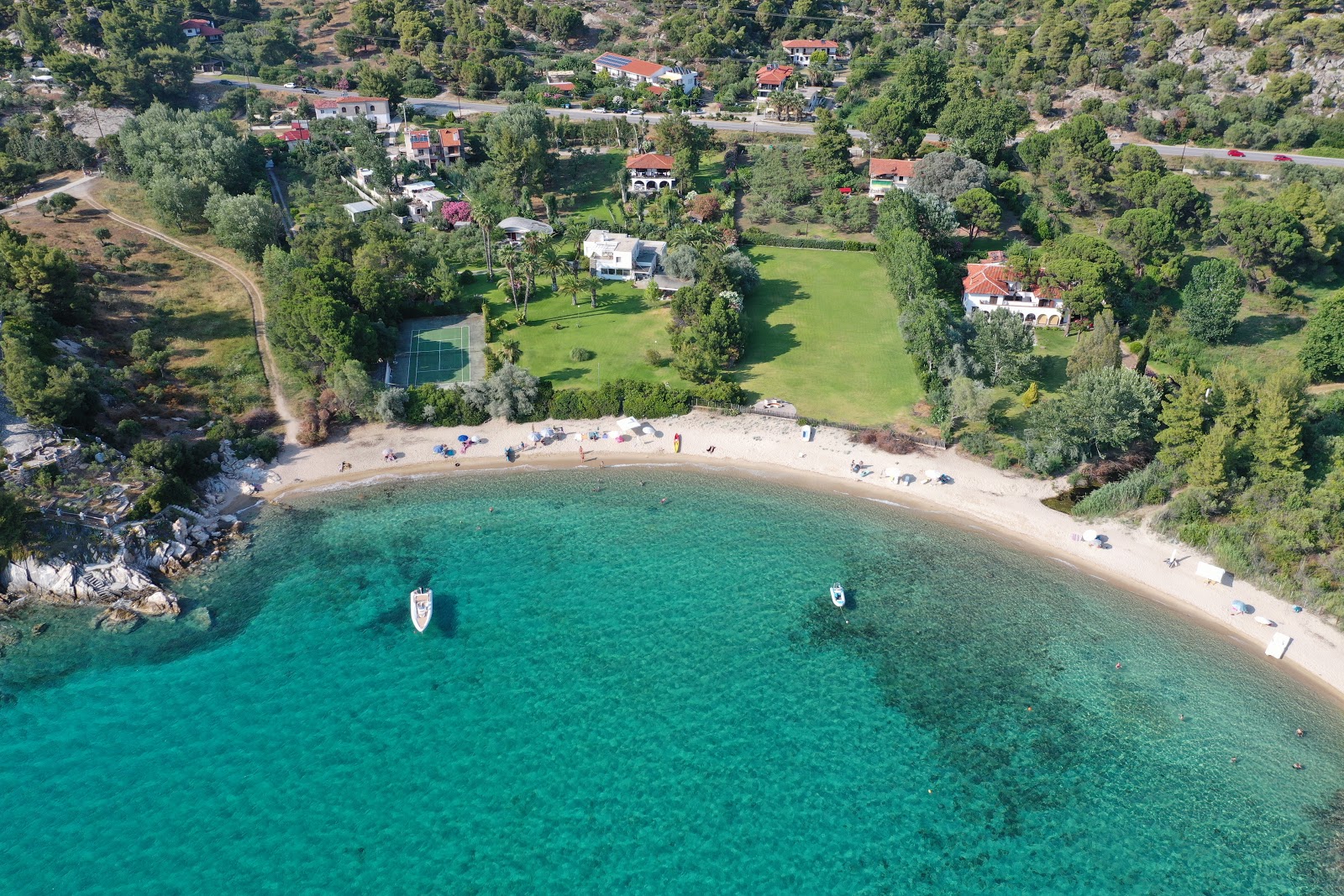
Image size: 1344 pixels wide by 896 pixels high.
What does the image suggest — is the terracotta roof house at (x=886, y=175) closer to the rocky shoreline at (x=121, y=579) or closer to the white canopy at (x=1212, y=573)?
the white canopy at (x=1212, y=573)

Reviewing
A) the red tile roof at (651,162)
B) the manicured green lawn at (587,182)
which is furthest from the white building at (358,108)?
the red tile roof at (651,162)

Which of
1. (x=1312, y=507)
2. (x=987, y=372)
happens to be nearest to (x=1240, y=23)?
(x=987, y=372)

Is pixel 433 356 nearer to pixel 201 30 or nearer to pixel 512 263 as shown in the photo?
pixel 512 263

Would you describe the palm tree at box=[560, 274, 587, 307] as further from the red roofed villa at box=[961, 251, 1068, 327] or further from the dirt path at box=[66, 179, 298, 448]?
the red roofed villa at box=[961, 251, 1068, 327]

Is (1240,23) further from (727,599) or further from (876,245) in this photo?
(727,599)

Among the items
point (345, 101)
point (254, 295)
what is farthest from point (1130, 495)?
point (345, 101)
